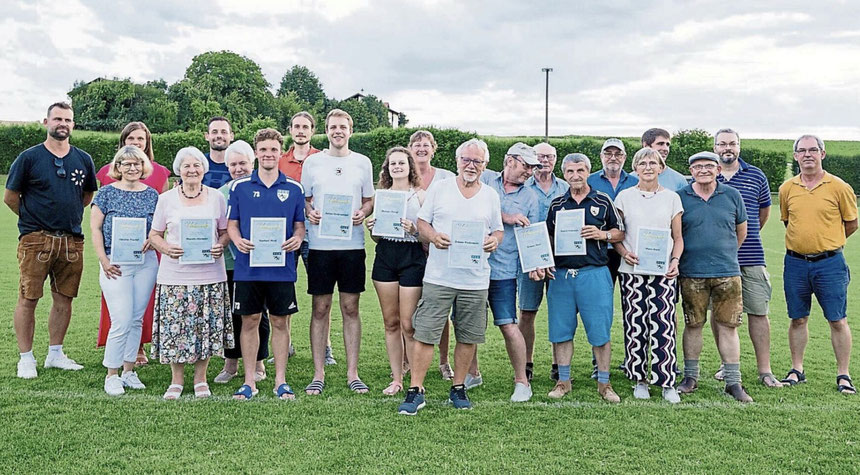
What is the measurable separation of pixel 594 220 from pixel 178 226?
9.97ft

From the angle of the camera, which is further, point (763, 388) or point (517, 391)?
point (763, 388)

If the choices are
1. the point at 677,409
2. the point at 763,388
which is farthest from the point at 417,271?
the point at 763,388

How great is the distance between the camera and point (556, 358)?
217 inches

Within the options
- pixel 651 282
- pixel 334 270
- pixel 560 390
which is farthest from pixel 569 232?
pixel 334 270

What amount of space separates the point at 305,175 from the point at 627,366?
9.54 ft

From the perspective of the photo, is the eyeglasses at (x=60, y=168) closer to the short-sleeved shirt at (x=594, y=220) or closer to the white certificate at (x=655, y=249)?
the short-sleeved shirt at (x=594, y=220)

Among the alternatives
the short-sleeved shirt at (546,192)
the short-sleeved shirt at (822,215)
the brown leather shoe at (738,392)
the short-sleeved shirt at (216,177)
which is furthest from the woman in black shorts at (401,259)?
the short-sleeved shirt at (822,215)

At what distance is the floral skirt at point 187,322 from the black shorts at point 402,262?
3.99 ft

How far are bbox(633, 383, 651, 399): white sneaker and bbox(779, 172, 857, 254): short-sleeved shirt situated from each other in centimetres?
187

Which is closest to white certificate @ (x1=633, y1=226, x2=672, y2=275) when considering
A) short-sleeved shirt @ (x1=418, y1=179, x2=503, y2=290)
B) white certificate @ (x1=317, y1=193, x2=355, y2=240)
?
short-sleeved shirt @ (x1=418, y1=179, x2=503, y2=290)

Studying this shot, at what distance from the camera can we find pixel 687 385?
550 cm

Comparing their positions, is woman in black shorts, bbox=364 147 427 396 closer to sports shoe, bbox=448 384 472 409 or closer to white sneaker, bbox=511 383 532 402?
sports shoe, bbox=448 384 472 409

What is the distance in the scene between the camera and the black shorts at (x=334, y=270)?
5.32 meters

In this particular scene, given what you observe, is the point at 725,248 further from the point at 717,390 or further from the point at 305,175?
the point at 305,175
